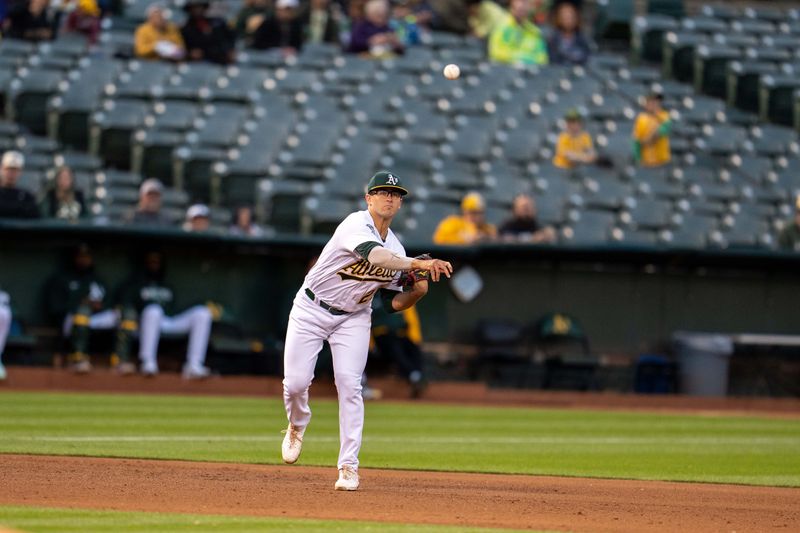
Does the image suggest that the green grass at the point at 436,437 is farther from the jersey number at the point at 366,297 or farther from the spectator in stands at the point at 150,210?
the spectator in stands at the point at 150,210

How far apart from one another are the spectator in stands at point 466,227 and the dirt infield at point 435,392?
170 centimetres

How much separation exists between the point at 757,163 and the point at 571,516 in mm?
14199

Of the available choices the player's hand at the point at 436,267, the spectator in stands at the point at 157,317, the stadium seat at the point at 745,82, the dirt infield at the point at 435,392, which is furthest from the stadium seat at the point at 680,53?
the player's hand at the point at 436,267

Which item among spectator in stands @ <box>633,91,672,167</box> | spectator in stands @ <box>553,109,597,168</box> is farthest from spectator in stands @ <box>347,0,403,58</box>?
spectator in stands @ <box>633,91,672,167</box>

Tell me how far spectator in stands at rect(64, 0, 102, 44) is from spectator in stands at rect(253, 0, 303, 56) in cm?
231

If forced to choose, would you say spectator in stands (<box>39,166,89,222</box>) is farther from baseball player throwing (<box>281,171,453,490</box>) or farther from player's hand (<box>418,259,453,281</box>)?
player's hand (<box>418,259,453,281</box>)

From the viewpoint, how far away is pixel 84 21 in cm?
2062

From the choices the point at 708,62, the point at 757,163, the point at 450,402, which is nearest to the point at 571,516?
the point at 450,402

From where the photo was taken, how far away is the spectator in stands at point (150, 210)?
16.4 metres

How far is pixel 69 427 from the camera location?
11.6 meters

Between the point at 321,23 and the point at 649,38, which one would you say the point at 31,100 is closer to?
the point at 321,23

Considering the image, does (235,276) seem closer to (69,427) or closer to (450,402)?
(450,402)

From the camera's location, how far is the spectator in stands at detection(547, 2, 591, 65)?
865 inches

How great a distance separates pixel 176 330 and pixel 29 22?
6350 mm
